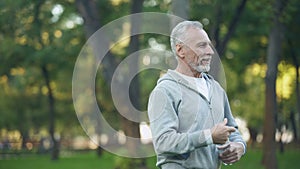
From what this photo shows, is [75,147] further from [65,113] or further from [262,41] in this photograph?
[262,41]

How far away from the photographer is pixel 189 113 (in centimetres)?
359

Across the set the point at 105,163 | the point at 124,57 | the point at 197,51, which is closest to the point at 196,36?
the point at 197,51

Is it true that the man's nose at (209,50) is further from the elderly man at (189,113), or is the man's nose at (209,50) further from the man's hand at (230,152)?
the man's hand at (230,152)

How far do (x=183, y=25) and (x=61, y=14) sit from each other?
75.8 ft

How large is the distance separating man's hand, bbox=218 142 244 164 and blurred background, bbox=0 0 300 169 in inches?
65.6

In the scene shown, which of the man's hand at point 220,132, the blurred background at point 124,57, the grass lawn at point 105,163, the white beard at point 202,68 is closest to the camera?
the man's hand at point 220,132

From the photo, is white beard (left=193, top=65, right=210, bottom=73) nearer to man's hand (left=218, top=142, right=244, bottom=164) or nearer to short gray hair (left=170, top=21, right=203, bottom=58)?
short gray hair (left=170, top=21, right=203, bottom=58)

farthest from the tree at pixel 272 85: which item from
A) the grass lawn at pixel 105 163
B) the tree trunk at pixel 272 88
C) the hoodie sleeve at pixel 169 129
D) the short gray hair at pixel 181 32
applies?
the hoodie sleeve at pixel 169 129

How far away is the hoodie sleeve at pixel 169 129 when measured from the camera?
3.45m

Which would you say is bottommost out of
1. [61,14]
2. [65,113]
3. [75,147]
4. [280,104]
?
[75,147]

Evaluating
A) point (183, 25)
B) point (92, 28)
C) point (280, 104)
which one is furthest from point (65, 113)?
point (183, 25)

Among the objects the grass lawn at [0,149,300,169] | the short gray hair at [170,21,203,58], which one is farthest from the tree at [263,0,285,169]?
the short gray hair at [170,21,203,58]

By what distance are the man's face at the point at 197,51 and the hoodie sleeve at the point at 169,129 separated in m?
0.19

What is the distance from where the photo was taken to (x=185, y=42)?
12.1 ft
